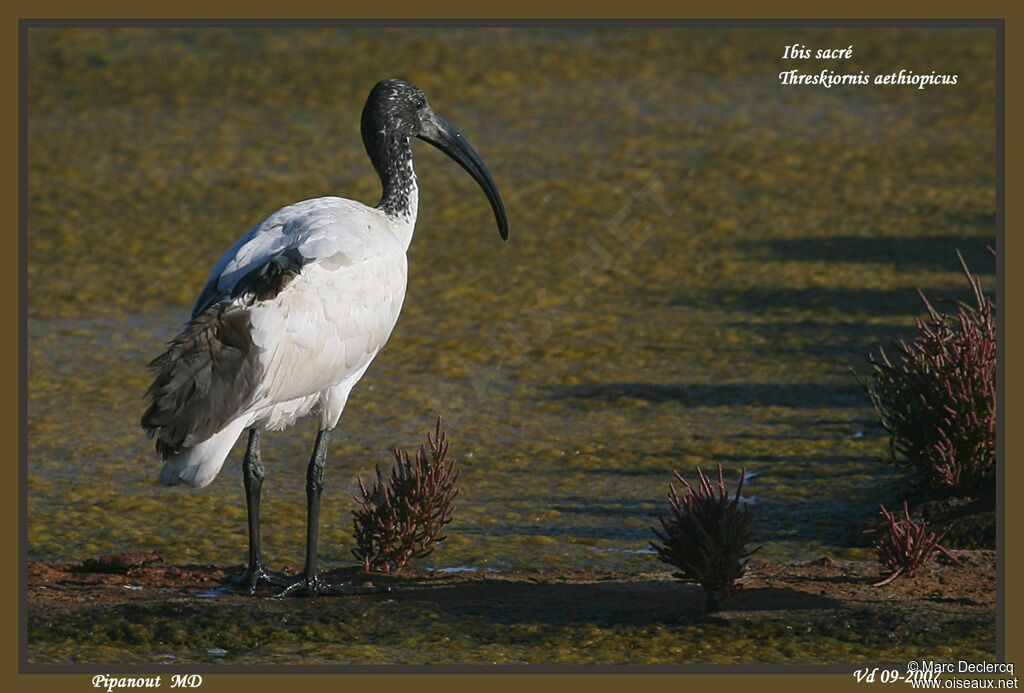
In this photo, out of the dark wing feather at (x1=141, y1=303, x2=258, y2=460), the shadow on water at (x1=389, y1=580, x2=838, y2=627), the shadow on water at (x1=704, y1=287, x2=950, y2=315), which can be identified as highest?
the shadow on water at (x1=704, y1=287, x2=950, y2=315)

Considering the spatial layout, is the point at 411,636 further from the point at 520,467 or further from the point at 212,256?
the point at 212,256

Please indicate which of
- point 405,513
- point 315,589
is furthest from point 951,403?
point 315,589

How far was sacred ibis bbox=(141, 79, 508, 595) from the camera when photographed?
7.37 metres

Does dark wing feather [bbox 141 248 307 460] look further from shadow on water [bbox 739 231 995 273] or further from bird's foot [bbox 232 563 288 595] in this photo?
shadow on water [bbox 739 231 995 273]

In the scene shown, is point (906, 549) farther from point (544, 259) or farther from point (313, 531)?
point (544, 259)

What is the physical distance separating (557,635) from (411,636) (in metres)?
0.72

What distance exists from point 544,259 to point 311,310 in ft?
24.3

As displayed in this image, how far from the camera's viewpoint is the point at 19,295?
7.33 metres

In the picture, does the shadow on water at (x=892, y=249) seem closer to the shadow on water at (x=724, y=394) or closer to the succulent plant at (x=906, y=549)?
the shadow on water at (x=724, y=394)

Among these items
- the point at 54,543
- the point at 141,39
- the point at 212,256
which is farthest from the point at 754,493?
the point at 141,39

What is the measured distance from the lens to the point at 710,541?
7465 millimetres

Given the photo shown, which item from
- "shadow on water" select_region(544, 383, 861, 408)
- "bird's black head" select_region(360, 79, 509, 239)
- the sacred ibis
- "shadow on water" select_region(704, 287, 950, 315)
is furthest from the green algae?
"shadow on water" select_region(704, 287, 950, 315)

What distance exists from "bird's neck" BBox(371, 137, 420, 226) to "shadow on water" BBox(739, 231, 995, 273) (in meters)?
6.59

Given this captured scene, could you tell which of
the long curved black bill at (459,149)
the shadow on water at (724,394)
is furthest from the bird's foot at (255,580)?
the shadow on water at (724,394)
